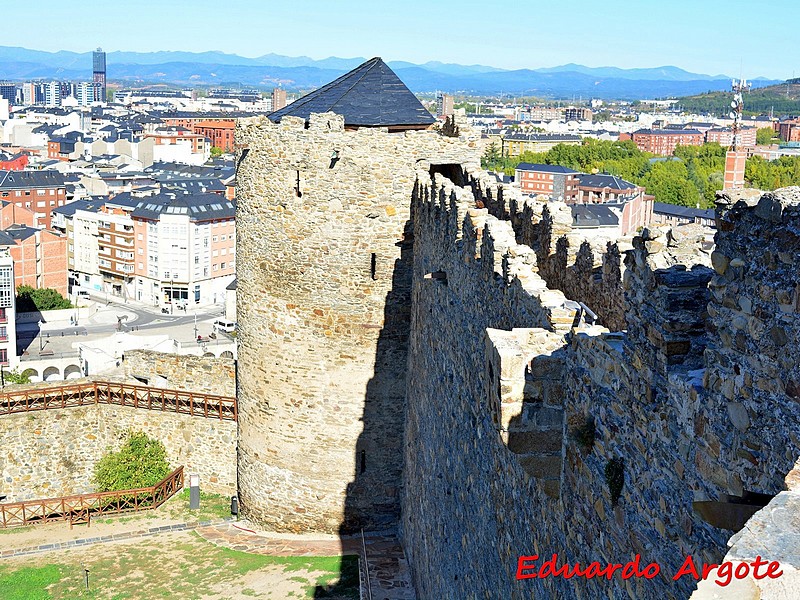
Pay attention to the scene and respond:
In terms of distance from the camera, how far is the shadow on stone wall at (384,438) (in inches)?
637

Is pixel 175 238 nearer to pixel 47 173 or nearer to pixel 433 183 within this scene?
pixel 47 173

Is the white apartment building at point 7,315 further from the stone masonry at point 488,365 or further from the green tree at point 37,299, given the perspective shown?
the stone masonry at point 488,365

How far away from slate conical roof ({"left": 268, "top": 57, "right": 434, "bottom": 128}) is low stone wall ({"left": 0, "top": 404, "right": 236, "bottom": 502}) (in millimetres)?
8772

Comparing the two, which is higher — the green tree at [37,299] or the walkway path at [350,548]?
the walkway path at [350,548]

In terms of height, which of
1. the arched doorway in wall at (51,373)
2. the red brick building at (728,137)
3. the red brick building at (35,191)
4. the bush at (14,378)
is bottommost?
the arched doorway in wall at (51,373)

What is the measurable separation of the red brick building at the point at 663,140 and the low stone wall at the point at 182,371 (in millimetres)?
168281

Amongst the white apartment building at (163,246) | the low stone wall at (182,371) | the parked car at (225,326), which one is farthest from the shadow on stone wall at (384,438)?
the white apartment building at (163,246)

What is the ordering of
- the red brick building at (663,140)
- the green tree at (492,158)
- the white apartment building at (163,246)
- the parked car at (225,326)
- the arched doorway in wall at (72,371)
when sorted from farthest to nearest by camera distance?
the red brick building at (663,140) < the green tree at (492,158) < the white apartment building at (163,246) < the parked car at (225,326) < the arched doorway in wall at (72,371)

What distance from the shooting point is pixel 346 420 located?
16.8m

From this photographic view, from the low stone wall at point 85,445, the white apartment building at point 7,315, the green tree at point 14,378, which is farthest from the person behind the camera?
the white apartment building at point 7,315

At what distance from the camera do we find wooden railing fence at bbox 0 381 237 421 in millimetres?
22891

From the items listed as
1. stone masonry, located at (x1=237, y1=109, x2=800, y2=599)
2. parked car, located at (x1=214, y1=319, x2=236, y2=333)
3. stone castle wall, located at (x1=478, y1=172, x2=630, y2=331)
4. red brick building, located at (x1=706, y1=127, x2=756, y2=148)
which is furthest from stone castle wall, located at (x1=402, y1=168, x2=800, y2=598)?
red brick building, located at (x1=706, y1=127, x2=756, y2=148)

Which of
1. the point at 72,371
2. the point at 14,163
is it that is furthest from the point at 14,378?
the point at 14,163

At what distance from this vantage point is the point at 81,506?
72.2 ft
